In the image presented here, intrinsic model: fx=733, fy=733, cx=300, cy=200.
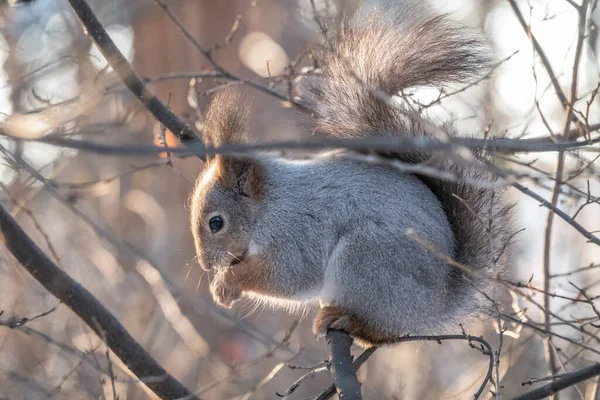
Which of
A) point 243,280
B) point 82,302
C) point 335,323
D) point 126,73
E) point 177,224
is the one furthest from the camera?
point 177,224

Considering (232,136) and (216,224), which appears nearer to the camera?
(232,136)

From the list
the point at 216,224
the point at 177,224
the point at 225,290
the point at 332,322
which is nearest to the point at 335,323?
the point at 332,322

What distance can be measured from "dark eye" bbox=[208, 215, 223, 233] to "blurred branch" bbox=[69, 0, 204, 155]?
36 centimetres

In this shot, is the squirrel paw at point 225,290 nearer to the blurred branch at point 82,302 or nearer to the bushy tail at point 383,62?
the blurred branch at point 82,302

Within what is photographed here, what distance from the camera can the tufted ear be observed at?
300 centimetres

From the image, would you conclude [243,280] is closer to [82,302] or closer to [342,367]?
[82,302]

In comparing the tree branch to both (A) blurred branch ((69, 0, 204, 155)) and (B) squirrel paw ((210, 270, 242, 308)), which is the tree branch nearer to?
(B) squirrel paw ((210, 270, 242, 308))

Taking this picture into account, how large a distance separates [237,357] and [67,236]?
178 centimetres

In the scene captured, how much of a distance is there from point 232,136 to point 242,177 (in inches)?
10.2

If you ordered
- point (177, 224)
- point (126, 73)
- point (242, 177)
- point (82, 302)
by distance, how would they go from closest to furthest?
point (82, 302) → point (126, 73) → point (242, 177) → point (177, 224)

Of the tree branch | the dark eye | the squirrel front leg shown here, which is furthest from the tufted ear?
the tree branch

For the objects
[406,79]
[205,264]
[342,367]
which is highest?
[406,79]

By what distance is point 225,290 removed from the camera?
3158mm

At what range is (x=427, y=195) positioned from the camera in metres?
3.04
